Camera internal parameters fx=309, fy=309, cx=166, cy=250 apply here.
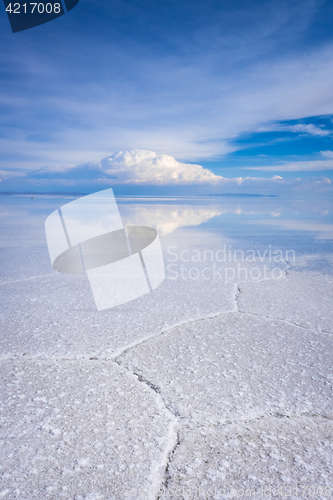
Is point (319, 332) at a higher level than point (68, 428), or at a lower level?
lower

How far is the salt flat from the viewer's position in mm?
1162

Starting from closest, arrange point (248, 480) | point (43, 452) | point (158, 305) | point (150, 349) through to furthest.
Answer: point (248, 480) → point (43, 452) → point (150, 349) → point (158, 305)

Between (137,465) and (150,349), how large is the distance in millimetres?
911

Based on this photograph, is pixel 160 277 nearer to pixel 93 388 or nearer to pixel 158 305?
pixel 158 305

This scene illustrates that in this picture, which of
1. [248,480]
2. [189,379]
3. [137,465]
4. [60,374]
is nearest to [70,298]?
[60,374]

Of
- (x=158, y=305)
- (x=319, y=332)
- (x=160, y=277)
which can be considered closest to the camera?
(x=319, y=332)

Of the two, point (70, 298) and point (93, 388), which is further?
point (70, 298)

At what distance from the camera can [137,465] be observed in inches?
47.0

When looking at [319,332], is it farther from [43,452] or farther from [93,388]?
[43,452]

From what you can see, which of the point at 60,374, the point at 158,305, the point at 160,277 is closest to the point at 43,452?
the point at 60,374

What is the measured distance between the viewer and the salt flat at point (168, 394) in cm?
116

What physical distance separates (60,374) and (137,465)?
795 mm

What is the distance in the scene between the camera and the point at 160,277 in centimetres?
379

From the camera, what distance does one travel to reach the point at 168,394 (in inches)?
63.6
